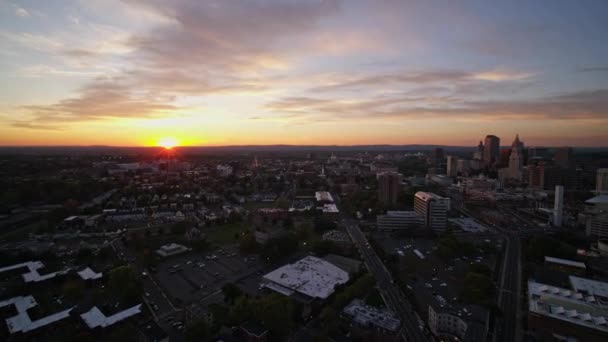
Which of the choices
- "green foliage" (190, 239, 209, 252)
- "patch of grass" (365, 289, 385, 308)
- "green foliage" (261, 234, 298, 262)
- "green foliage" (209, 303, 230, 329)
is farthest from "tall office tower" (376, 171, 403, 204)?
"green foliage" (209, 303, 230, 329)

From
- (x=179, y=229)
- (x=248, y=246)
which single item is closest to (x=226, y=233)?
(x=179, y=229)

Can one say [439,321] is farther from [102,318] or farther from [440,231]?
[440,231]

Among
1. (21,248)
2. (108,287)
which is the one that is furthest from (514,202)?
(21,248)

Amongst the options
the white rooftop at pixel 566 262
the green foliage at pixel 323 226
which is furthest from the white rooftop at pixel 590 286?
the green foliage at pixel 323 226

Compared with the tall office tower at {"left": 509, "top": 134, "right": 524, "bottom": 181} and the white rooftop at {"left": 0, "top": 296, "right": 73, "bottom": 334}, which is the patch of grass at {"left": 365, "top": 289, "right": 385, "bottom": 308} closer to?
the white rooftop at {"left": 0, "top": 296, "right": 73, "bottom": 334}

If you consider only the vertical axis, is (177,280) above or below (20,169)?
below
